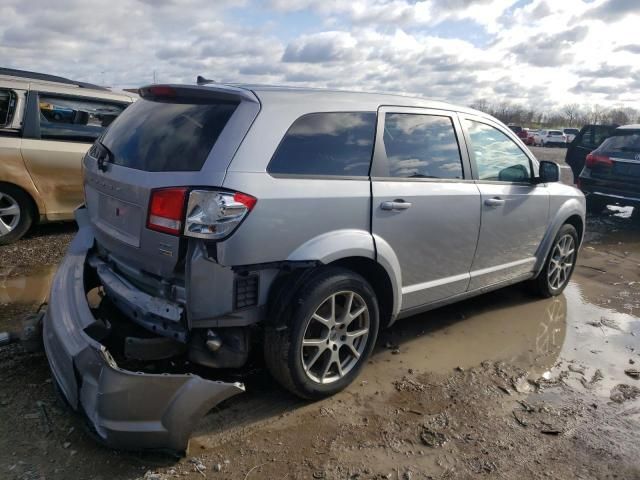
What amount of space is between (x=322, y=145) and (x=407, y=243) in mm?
883

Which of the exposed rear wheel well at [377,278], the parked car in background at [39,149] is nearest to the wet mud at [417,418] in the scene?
the exposed rear wheel well at [377,278]

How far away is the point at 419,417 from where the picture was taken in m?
3.14

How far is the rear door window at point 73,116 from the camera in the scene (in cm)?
604

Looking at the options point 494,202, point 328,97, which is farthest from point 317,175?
point 494,202

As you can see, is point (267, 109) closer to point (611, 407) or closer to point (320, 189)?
point (320, 189)

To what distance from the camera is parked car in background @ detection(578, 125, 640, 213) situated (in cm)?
879

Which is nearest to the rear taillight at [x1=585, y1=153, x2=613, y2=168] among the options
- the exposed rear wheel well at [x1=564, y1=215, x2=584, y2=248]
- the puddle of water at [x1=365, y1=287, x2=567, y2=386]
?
the exposed rear wheel well at [x1=564, y1=215, x2=584, y2=248]

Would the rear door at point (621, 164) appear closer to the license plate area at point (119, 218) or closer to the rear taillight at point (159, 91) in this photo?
the rear taillight at point (159, 91)

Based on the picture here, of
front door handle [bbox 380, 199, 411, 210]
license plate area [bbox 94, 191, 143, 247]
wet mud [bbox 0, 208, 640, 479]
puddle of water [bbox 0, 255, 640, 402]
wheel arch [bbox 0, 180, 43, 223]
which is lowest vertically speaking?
wet mud [bbox 0, 208, 640, 479]

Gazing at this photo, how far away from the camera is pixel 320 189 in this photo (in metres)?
2.98

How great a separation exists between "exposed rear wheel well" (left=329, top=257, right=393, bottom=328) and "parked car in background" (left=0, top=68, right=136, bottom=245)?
13.8 ft

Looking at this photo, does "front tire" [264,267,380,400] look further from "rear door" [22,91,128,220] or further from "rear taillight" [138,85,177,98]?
"rear door" [22,91,128,220]

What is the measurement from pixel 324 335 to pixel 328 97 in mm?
1446

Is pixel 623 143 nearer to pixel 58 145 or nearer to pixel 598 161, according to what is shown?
pixel 598 161
